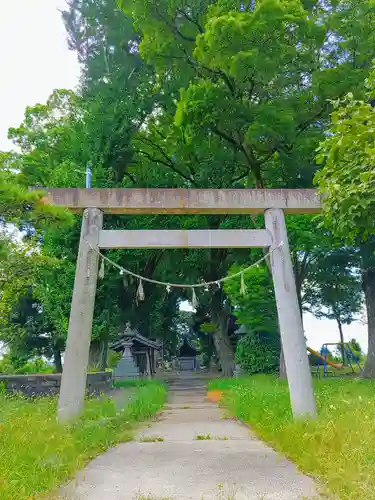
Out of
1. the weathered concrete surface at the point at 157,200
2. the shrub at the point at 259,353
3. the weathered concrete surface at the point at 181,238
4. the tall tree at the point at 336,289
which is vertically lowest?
the shrub at the point at 259,353

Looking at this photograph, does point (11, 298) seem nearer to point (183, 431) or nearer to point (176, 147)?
point (176, 147)

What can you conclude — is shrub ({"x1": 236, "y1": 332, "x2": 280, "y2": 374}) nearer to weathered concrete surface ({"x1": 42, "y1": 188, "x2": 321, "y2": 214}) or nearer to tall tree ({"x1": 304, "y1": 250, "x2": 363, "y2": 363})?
tall tree ({"x1": 304, "y1": 250, "x2": 363, "y2": 363})

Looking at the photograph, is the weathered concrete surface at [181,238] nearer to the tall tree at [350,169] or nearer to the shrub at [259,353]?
the tall tree at [350,169]

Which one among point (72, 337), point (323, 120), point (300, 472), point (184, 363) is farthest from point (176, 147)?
point (184, 363)

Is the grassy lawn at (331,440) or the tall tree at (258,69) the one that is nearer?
the grassy lawn at (331,440)

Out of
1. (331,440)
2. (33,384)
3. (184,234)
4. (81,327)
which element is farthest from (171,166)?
(331,440)

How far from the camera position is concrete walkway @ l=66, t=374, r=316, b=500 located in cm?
414

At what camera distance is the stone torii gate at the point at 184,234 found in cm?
793

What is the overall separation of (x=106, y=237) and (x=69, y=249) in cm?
891

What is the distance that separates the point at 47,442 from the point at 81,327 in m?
2.64

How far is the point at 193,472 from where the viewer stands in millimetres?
4961

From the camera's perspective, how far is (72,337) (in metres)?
7.80

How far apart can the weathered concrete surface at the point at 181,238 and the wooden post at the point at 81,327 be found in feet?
0.94

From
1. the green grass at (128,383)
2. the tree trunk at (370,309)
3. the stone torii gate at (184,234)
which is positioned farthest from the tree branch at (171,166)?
the stone torii gate at (184,234)
